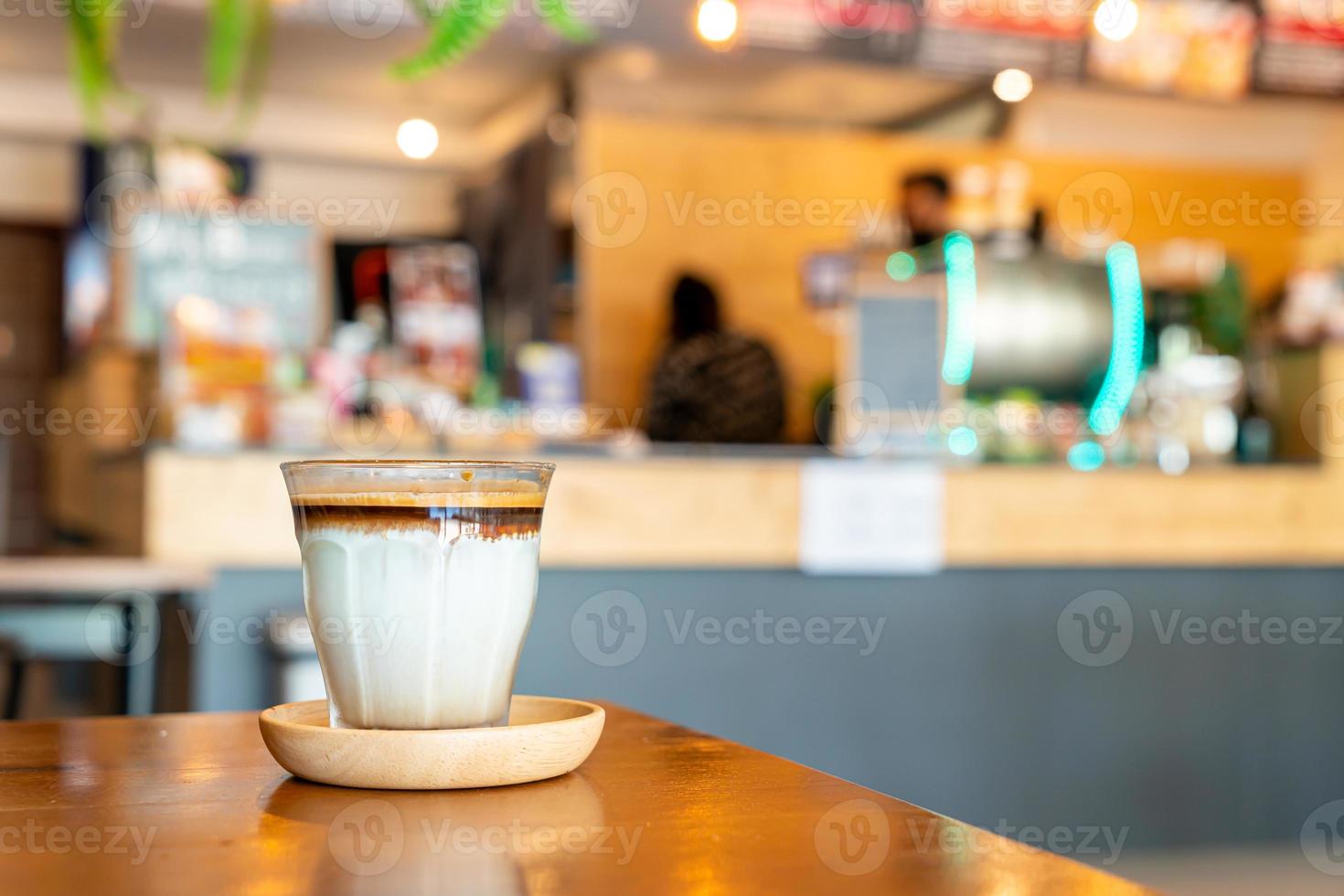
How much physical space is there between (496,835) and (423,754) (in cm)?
9

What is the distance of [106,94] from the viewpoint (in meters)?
1.22

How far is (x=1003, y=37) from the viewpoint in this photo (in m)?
4.37

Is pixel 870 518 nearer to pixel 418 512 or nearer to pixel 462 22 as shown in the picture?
pixel 462 22

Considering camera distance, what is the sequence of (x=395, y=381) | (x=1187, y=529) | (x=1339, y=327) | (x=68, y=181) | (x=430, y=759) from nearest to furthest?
(x=430, y=759)
(x=1187, y=529)
(x=1339, y=327)
(x=395, y=381)
(x=68, y=181)

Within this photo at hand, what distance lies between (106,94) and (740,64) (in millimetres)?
4479

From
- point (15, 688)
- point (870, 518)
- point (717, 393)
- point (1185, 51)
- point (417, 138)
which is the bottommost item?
point (15, 688)

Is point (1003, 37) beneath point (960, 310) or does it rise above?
above

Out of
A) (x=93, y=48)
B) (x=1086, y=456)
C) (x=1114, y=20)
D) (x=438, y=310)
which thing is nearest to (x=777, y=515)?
(x=1086, y=456)

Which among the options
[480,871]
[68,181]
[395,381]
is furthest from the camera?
[68,181]

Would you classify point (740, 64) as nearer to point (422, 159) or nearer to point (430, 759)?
Answer: point (422, 159)

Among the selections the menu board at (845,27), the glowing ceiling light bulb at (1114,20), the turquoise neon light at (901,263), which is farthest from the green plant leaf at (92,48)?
the glowing ceiling light bulb at (1114,20)

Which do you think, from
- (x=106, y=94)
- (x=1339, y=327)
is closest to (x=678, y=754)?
(x=106, y=94)

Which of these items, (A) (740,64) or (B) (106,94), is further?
(A) (740,64)

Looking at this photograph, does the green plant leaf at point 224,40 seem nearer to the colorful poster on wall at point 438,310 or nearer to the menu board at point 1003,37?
the menu board at point 1003,37
